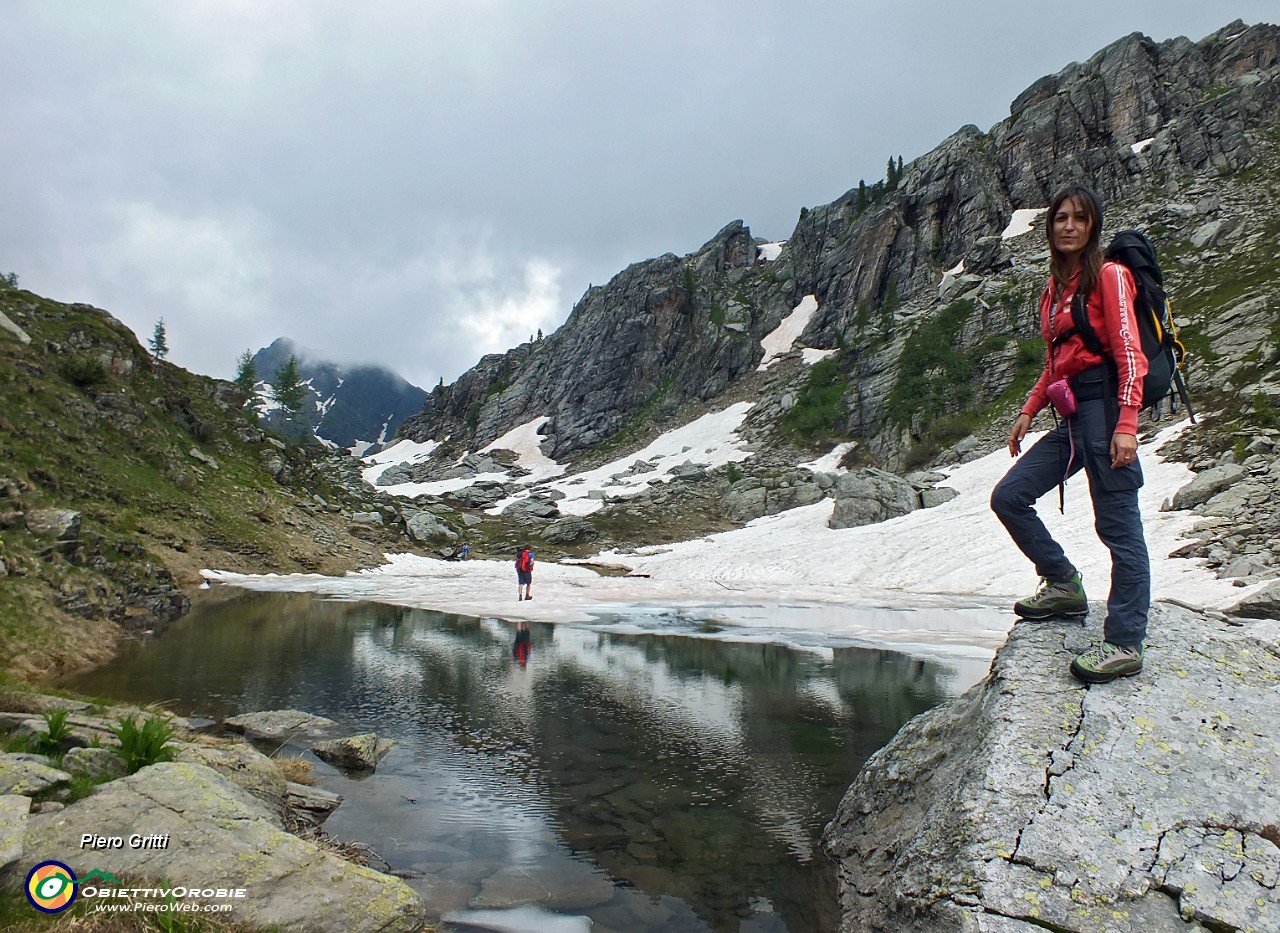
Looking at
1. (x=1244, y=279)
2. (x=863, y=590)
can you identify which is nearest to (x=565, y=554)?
(x=863, y=590)

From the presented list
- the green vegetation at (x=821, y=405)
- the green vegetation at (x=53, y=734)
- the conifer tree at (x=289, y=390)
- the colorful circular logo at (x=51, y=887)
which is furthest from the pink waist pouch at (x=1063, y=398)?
the conifer tree at (x=289, y=390)

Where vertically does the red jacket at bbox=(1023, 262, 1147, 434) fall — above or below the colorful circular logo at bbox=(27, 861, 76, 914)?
Answer: above

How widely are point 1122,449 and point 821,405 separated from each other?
86313 millimetres

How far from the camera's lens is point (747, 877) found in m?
6.22

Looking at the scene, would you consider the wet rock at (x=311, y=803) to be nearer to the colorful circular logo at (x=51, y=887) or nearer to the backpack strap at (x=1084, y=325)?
the colorful circular logo at (x=51, y=887)

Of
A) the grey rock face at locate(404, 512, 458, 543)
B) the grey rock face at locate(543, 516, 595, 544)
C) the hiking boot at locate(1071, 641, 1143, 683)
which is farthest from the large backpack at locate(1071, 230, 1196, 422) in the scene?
the grey rock face at locate(543, 516, 595, 544)

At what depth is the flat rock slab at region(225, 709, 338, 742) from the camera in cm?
969

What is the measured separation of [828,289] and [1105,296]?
119145mm

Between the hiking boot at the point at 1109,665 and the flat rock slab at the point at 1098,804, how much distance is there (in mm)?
83

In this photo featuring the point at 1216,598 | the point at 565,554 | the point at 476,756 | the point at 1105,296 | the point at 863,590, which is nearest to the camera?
the point at 1105,296

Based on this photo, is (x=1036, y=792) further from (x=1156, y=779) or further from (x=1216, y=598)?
(x=1216, y=598)

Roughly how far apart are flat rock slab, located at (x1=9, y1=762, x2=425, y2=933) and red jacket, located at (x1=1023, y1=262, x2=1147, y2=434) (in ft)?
22.2

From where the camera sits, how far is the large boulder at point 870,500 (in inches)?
1893

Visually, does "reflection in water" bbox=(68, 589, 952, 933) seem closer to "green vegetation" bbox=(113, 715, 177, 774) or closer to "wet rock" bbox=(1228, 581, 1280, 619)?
"green vegetation" bbox=(113, 715, 177, 774)
